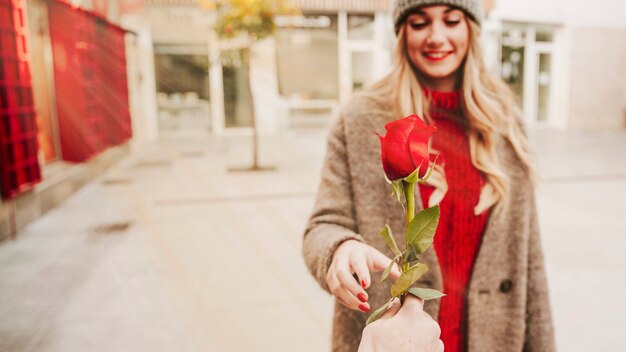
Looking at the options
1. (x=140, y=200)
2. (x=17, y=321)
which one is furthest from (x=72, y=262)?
(x=140, y=200)

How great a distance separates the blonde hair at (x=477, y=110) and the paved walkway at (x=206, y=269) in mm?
176

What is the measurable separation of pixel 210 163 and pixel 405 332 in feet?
32.4

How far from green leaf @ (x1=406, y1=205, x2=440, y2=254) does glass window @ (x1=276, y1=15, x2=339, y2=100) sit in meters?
15.6

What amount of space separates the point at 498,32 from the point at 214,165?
34.9 feet

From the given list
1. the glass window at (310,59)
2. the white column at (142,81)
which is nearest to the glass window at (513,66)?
the glass window at (310,59)

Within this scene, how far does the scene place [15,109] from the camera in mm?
5980

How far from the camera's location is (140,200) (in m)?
7.21

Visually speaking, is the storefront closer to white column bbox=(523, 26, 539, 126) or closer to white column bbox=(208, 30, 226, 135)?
white column bbox=(208, 30, 226, 135)

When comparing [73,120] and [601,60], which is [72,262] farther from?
[601,60]

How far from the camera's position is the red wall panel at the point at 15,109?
5.68 m

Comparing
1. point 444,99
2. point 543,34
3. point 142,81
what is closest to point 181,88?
point 142,81

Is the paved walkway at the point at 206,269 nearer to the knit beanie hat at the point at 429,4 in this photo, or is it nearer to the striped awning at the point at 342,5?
the knit beanie hat at the point at 429,4

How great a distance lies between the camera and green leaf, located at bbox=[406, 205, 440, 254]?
686mm

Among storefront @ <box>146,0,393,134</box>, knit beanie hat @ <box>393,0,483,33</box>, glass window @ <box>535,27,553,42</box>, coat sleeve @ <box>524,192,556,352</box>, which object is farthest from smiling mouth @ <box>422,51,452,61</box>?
glass window @ <box>535,27,553,42</box>
